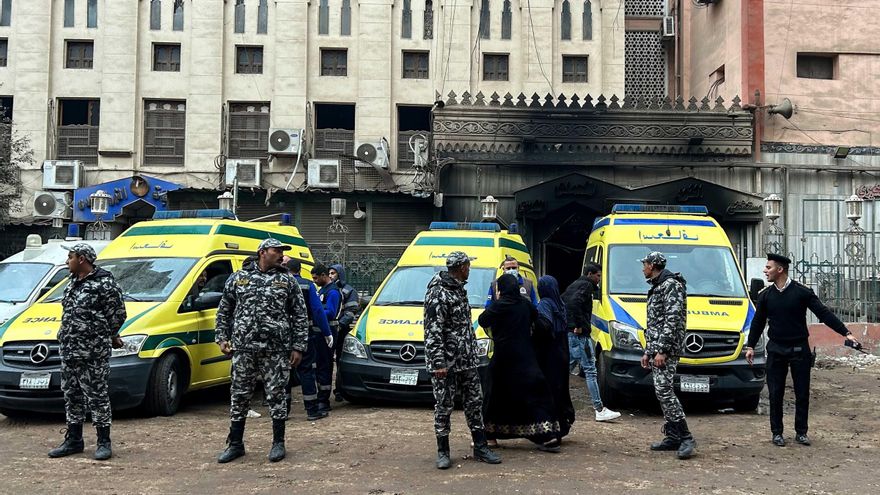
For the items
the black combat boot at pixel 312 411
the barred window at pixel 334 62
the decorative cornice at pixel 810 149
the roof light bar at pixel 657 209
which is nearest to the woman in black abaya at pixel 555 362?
the black combat boot at pixel 312 411

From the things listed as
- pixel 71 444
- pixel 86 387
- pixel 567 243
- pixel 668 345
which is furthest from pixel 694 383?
pixel 567 243

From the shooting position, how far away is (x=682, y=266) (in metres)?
9.99

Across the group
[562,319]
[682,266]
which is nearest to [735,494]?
[562,319]

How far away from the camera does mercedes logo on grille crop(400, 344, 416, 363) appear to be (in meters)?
8.77

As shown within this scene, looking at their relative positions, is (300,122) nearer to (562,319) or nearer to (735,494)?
(562,319)

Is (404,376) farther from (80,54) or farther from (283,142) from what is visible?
(80,54)

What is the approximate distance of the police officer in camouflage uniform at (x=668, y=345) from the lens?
22.4 ft

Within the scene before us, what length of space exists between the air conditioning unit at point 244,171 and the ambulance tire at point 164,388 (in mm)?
14933

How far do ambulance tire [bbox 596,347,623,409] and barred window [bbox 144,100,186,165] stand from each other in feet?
60.7

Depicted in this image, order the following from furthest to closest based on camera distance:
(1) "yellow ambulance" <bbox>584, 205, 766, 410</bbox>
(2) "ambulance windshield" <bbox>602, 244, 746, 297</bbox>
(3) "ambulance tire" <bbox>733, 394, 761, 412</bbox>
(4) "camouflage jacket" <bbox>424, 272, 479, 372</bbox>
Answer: (2) "ambulance windshield" <bbox>602, 244, 746, 297</bbox> < (3) "ambulance tire" <bbox>733, 394, 761, 412</bbox> < (1) "yellow ambulance" <bbox>584, 205, 766, 410</bbox> < (4) "camouflage jacket" <bbox>424, 272, 479, 372</bbox>

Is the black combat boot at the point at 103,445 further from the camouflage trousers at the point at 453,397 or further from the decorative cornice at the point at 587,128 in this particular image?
the decorative cornice at the point at 587,128

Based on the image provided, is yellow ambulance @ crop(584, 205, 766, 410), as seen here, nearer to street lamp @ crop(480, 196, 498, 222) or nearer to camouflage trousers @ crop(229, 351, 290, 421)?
Result: camouflage trousers @ crop(229, 351, 290, 421)

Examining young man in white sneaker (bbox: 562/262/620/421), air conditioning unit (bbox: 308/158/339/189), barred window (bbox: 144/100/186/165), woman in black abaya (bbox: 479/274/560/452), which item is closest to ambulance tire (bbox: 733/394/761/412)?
young man in white sneaker (bbox: 562/262/620/421)

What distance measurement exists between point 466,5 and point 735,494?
71.9ft
